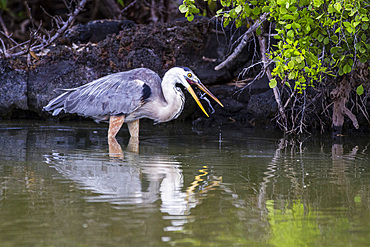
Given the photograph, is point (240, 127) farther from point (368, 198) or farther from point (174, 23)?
point (368, 198)

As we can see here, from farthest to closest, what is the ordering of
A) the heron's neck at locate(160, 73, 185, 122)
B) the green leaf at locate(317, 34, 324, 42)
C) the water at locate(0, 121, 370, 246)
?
1. the heron's neck at locate(160, 73, 185, 122)
2. the green leaf at locate(317, 34, 324, 42)
3. the water at locate(0, 121, 370, 246)

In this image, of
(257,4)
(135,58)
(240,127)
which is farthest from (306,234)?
(135,58)

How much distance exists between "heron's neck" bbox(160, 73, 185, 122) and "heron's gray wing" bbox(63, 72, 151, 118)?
24 centimetres

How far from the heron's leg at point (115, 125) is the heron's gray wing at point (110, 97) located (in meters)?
0.07

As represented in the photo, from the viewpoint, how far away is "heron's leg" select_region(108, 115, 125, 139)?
23.5ft

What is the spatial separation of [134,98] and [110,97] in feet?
1.11

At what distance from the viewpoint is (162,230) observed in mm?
3018

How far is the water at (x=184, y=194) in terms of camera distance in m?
2.95

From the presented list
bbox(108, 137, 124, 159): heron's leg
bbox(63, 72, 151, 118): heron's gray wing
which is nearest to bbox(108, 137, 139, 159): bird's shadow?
bbox(108, 137, 124, 159): heron's leg

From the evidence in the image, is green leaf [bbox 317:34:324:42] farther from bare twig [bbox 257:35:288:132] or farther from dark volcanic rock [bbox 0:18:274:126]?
→ dark volcanic rock [bbox 0:18:274:126]

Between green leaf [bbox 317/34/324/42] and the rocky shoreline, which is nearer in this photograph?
green leaf [bbox 317/34/324/42]

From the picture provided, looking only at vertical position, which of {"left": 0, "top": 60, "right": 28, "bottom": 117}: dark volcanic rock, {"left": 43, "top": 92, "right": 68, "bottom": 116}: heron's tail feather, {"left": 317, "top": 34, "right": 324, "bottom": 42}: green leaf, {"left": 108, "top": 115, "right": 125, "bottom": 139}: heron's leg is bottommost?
{"left": 108, "top": 115, "right": 125, "bottom": 139}: heron's leg

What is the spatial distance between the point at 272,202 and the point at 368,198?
69cm

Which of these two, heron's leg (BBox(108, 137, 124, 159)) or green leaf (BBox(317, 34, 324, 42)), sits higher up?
green leaf (BBox(317, 34, 324, 42))
